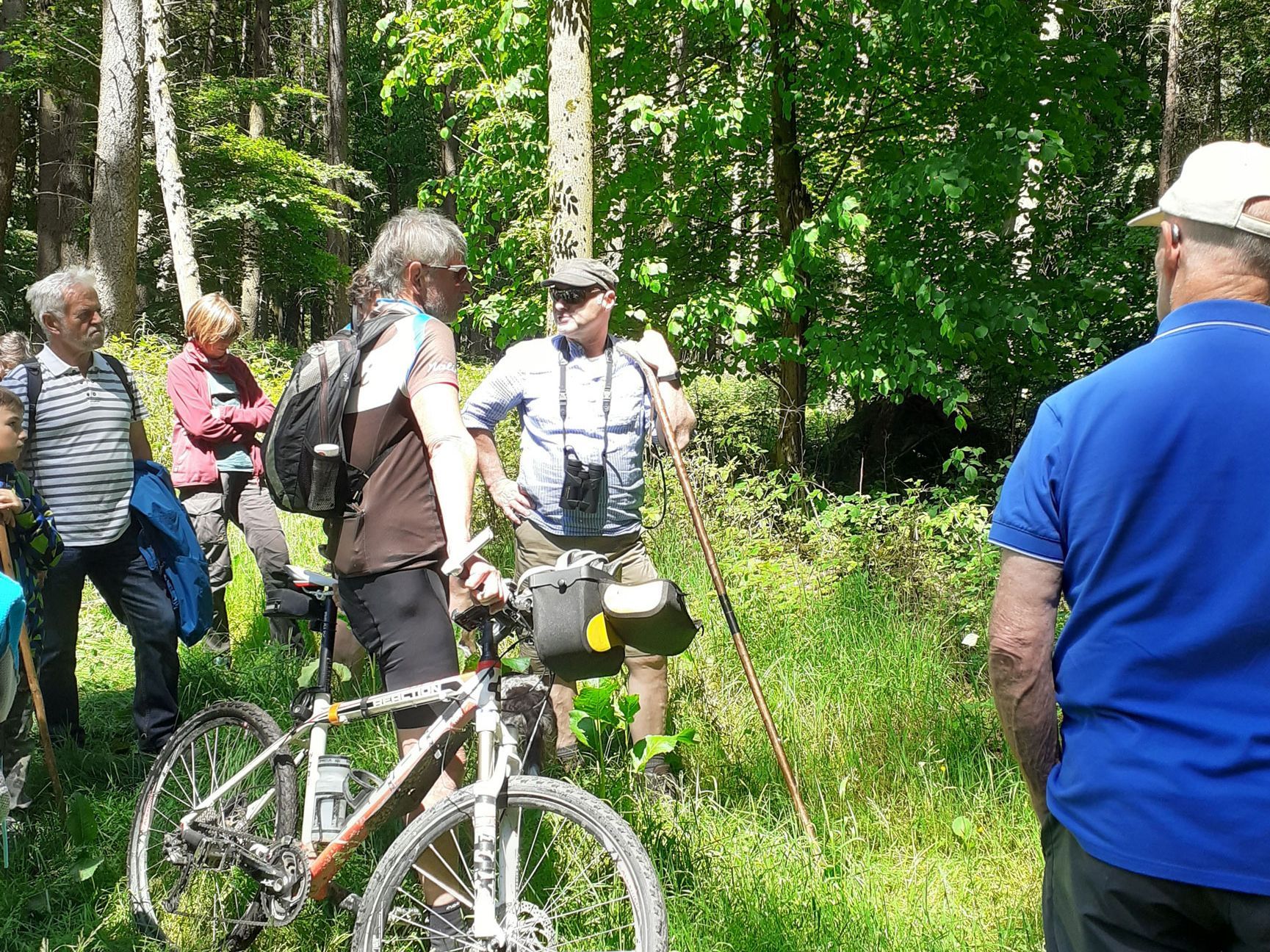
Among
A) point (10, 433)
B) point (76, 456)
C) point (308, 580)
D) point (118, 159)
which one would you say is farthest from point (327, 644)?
point (118, 159)

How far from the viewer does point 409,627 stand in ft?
9.68

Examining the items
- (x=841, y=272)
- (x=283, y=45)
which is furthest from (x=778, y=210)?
(x=283, y=45)

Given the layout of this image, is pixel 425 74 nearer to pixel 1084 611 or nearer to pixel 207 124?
pixel 1084 611

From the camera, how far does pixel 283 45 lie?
2839 centimetres

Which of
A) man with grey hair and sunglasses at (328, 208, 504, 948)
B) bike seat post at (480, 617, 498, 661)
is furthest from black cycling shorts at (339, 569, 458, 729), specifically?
bike seat post at (480, 617, 498, 661)

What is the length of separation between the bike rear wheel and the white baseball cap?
9.27 feet

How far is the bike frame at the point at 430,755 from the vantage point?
2531mm

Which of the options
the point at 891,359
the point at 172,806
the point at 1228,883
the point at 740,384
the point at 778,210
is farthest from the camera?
the point at 740,384

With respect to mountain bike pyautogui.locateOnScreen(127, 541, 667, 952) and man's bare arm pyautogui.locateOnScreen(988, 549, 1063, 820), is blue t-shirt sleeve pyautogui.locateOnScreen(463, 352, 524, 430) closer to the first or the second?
mountain bike pyautogui.locateOnScreen(127, 541, 667, 952)

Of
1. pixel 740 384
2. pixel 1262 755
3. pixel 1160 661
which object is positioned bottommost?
pixel 740 384

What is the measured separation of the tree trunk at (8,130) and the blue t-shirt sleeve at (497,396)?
15864 mm

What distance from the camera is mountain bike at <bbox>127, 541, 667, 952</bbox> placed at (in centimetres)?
257

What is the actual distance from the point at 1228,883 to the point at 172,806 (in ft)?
10.5

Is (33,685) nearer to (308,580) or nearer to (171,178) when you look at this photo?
(308,580)
